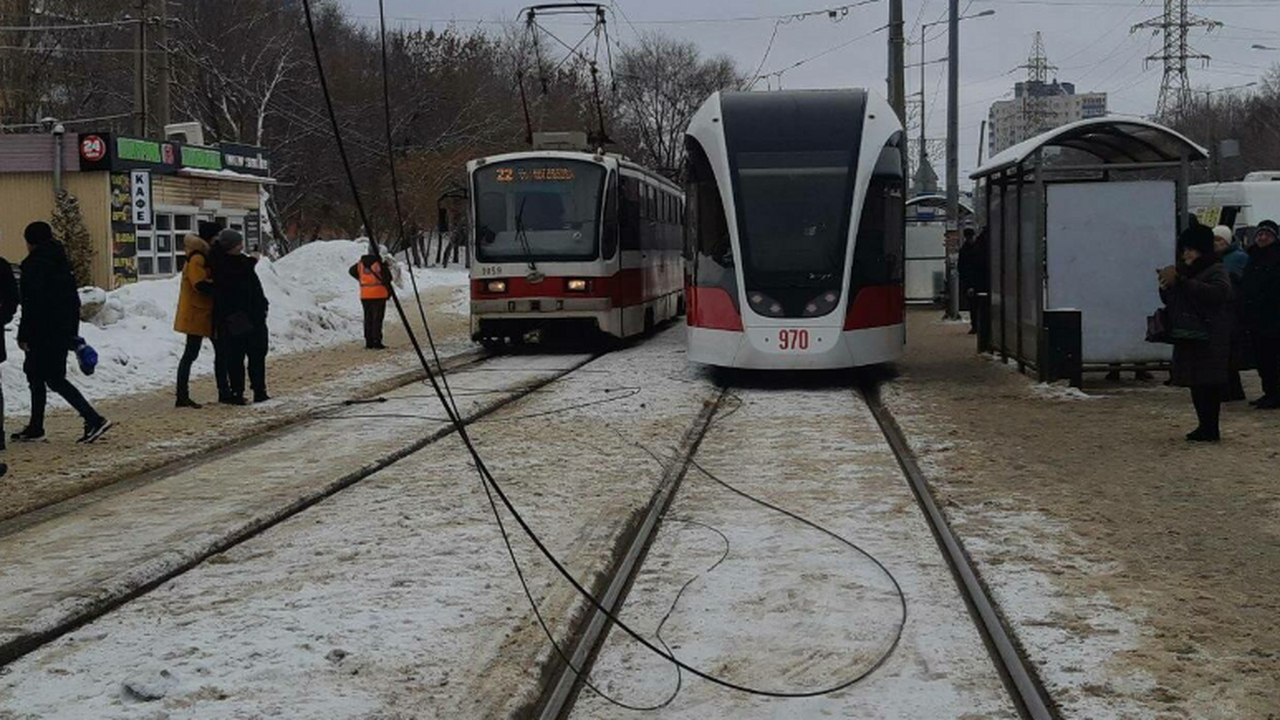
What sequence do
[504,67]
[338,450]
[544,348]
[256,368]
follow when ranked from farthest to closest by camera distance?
[504,67] → [544,348] → [256,368] → [338,450]

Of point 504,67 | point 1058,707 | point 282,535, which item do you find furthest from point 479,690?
point 504,67

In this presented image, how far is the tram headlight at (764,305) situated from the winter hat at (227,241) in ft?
18.2

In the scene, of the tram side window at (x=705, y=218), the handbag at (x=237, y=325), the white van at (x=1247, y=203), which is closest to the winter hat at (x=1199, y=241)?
the tram side window at (x=705, y=218)

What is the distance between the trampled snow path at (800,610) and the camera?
→ 5492 millimetres

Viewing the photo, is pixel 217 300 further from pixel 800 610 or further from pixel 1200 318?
pixel 800 610

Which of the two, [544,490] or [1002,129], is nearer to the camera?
[544,490]

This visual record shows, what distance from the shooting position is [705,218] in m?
17.4

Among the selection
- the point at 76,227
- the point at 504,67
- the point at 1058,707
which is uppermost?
the point at 504,67

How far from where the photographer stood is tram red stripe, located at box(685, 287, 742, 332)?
17017mm

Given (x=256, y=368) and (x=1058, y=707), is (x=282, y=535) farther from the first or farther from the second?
(x=256, y=368)

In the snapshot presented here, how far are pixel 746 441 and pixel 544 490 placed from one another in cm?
305

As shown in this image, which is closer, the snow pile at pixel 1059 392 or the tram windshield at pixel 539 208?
the snow pile at pixel 1059 392

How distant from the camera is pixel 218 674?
5719mm

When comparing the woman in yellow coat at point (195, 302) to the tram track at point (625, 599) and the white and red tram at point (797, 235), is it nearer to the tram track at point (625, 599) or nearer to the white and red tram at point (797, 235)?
the white and red tram at point (797, 235)
